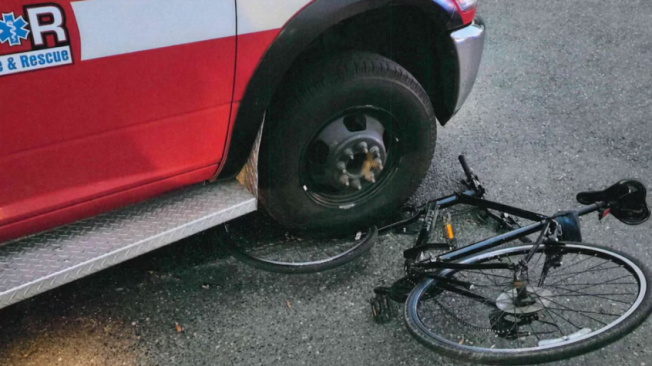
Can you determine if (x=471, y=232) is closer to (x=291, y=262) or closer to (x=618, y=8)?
(x=291, y=262)

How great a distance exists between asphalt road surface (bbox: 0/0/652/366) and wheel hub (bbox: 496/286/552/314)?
28 cm

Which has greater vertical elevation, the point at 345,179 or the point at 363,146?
the point at 363,146

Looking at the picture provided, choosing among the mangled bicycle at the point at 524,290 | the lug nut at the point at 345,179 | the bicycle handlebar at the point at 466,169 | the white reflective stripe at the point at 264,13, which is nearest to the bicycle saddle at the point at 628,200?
the mangled bicycle at the point at 524,290

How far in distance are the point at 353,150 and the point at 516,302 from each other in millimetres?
1000

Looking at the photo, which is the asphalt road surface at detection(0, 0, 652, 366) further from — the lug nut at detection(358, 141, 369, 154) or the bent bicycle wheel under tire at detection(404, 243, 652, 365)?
the lug nut at detection(358, 141, 369, 154)

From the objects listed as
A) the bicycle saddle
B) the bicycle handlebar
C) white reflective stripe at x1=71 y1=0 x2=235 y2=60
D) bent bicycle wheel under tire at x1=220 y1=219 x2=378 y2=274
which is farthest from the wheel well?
the bicycle saddle

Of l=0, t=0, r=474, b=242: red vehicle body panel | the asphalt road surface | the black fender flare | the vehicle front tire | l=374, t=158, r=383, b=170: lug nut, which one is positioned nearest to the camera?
l=0, t=0, r=474, b=242: red vehicle body panel

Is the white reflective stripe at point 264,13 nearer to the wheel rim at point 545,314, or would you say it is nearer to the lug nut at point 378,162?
the lug nut at point 378,162

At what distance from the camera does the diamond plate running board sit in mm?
2381

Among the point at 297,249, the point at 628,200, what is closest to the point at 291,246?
the point at 297,249

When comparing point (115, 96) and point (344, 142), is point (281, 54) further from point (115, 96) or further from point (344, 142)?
point (115, 96)

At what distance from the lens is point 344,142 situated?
111 inches

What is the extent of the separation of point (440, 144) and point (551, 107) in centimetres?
99

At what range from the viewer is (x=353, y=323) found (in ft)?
9.00
